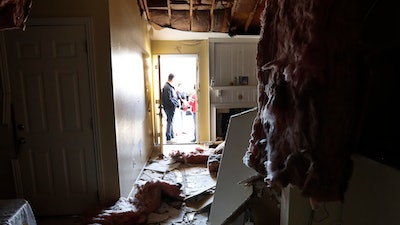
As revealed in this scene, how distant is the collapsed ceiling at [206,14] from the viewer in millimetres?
4215

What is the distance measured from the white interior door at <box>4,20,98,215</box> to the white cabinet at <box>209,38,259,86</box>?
3.34 metres

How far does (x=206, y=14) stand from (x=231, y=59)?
1357mm

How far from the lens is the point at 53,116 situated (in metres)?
2.72

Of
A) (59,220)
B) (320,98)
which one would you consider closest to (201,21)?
(59,220)

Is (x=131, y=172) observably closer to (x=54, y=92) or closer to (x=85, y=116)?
(x=85, y=116)

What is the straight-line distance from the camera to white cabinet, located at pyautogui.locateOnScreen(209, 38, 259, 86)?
559cm

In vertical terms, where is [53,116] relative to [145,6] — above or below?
below

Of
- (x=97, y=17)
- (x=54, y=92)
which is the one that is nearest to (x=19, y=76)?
(x=54, y=92)

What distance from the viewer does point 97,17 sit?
2635 millimetres

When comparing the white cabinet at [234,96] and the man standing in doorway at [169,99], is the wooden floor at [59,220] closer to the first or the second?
the man standing in doorway at [169,99]

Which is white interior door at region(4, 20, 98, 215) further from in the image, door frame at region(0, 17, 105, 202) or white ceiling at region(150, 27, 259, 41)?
white ceiling at region(150, 27, 259, 41)

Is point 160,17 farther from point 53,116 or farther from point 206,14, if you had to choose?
point 53,116

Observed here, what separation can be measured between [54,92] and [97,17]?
0.87 metres

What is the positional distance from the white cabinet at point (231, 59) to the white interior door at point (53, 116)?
10.9 feet
